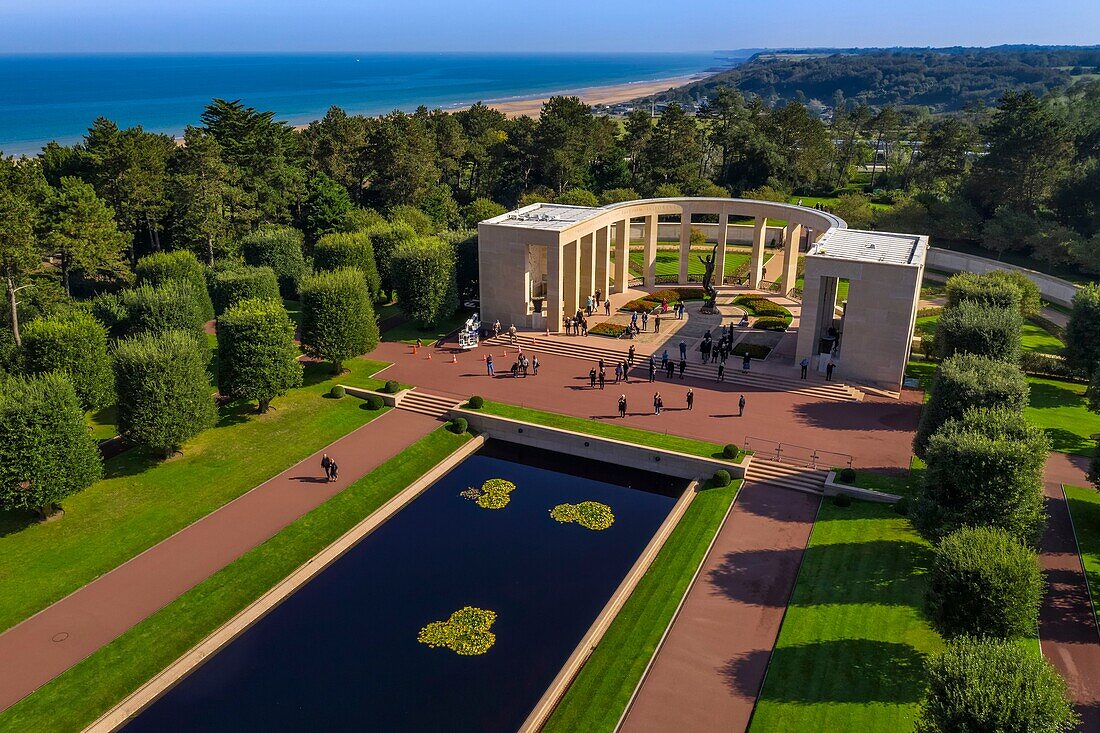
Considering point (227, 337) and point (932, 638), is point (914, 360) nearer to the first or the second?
point (932, 638)

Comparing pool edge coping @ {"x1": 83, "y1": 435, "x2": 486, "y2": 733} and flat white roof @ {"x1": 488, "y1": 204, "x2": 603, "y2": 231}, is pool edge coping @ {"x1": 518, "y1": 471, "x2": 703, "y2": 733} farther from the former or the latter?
flat white roof @ {"x1": 488, "y1": 204, "x2": 603, "y2": 231}

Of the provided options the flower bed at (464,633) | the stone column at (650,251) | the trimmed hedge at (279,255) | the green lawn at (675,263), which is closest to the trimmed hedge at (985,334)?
the stone column at (650,251)

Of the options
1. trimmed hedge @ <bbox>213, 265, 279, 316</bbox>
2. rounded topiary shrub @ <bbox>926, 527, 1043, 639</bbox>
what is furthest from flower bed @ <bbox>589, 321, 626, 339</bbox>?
rounded topiary shrub @ <bbox>926, 527, 1043, 639</bbox>

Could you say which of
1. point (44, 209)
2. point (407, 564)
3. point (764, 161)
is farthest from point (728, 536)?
point (764, 161)

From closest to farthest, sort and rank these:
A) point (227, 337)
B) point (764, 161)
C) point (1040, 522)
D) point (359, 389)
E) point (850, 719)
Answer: point (850, 719), point (1040, 522), point (227, 337), point (359, 389), point (764, 161)

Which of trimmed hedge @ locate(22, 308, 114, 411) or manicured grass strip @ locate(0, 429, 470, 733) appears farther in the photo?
trimmed hedge @ locate(22, 308, 114, 411)

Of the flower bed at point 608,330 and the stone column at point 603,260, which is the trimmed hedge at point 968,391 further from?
the stone column at point 603,260

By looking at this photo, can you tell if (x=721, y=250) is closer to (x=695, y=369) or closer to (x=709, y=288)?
(x=709, y=288)

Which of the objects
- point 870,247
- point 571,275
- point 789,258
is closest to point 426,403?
point 571,275
